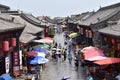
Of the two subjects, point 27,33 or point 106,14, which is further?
point 106,14

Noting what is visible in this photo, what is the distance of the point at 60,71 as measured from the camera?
36.4 metres

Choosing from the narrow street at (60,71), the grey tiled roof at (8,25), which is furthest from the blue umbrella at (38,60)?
the grey tiled roof at (8,25)

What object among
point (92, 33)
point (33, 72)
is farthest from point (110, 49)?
point (92, 33)

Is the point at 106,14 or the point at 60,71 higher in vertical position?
the point at 106,14

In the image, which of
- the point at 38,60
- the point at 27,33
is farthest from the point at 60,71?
the point at 27,33

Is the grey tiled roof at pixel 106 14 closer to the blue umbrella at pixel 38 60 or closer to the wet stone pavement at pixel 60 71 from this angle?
the wet stone pavement at pixel 60 71

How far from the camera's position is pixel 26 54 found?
3397 cm

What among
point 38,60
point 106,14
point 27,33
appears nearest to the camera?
point 38,60

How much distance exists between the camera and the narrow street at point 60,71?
32.2 meters

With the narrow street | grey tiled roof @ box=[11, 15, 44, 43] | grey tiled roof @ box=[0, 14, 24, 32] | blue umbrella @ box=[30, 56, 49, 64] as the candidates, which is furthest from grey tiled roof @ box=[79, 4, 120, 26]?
grey tiled roof @ box=[0, 14, 24, 32]

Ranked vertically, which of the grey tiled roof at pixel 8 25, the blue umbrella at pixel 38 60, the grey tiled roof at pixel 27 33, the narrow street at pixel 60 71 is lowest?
the narrow street at pixel 60 71

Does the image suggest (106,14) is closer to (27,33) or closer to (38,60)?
(27,33)

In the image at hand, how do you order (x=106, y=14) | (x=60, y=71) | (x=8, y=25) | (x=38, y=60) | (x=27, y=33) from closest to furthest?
(x=8, y=25) < (x=38, y=60) < (x=60, y=71) < (x=27, y=33) < (x=106, y=14)

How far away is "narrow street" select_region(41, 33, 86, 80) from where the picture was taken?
106 ft
